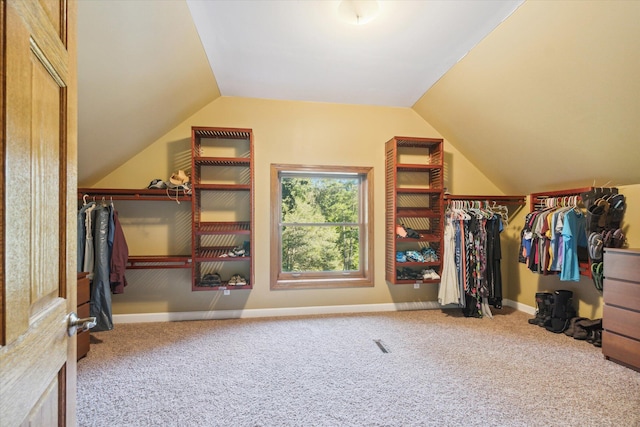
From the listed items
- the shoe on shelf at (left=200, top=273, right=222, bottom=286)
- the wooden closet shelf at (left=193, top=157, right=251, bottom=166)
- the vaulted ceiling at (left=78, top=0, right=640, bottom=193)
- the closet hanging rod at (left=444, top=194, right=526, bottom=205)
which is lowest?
the shoe on shelf at (left=200, top=273, right=222, bottom=286)

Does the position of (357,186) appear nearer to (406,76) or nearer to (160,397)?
(406,76)

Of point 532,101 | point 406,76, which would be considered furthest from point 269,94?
point 532,101

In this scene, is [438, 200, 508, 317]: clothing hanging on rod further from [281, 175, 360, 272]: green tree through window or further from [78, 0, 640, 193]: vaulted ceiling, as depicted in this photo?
[281, 175, 360, 272]: green tree through window

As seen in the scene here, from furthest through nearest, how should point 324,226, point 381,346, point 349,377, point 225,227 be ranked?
point 324,226
point 225,227
point 381,346
point 349,377

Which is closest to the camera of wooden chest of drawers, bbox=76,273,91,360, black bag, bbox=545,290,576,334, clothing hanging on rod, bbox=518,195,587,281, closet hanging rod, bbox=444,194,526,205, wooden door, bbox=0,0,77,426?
wooden door, bbox=0,0,77,426

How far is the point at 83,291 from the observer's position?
7.71 ft

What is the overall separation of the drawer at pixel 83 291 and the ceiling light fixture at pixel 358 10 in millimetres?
2933

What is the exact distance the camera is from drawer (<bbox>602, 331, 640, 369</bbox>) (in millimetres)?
2141

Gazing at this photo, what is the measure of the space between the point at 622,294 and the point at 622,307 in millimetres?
103

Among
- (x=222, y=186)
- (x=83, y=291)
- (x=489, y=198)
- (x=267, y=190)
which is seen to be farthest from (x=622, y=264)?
(x=83, y=291)

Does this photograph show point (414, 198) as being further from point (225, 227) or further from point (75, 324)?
point (75, 324)

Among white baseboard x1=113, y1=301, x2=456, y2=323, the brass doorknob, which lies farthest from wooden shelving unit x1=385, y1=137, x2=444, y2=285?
the brass doorknob

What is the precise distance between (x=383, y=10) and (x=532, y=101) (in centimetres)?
155

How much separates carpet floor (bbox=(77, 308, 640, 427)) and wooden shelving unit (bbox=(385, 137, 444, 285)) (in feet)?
2.56
